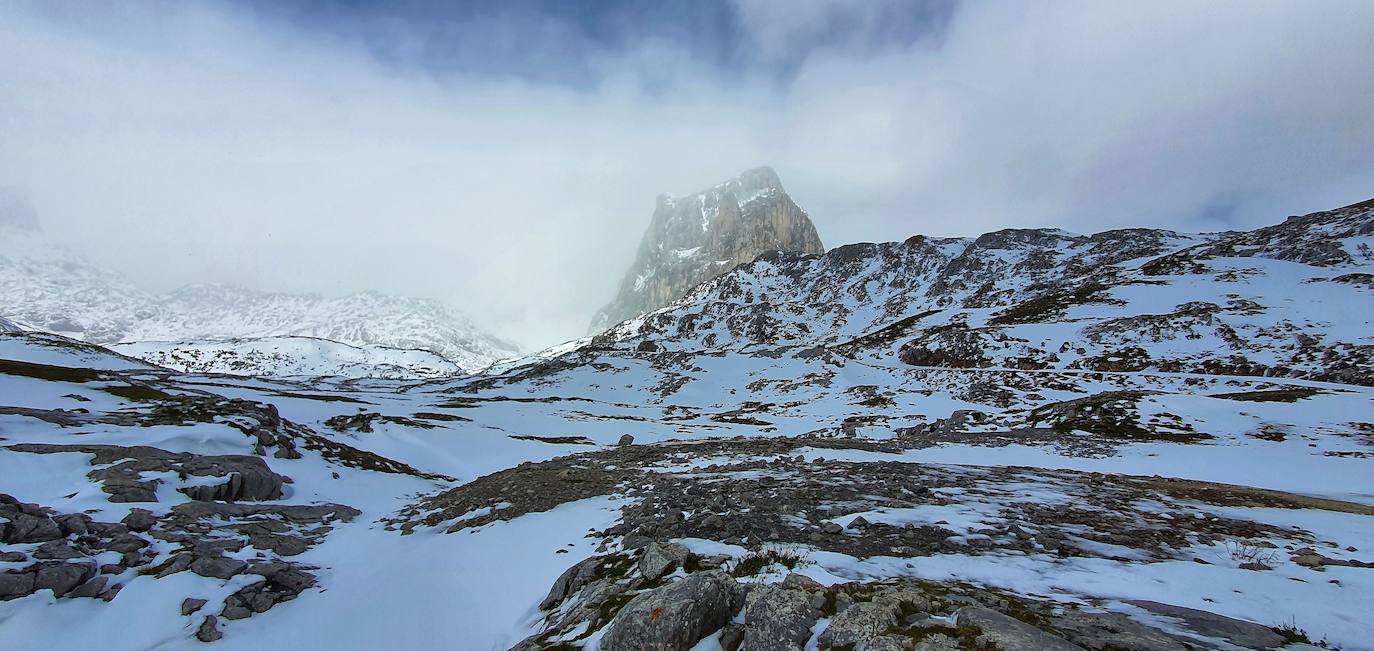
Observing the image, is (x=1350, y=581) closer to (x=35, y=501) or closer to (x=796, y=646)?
(x=796, y=646)

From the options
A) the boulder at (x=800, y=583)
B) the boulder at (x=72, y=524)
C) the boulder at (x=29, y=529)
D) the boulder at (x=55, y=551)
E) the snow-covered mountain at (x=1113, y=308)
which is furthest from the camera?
the snow-covered mountain at (x=1113, y=308)

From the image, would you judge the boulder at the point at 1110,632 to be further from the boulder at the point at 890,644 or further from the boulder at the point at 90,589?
the boulder at the point at 90,589

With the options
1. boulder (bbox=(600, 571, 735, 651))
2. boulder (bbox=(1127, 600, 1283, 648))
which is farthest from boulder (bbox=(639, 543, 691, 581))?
boulder (bbox=(1127, 600, 1283, 648))

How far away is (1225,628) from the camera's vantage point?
5359mm

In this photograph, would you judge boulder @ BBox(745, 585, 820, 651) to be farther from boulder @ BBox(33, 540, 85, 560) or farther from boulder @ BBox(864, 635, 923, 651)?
boulder @ BBox(33, 540, 85, 560)

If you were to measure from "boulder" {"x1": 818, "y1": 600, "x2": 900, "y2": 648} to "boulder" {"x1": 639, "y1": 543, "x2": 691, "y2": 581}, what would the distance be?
3139mm

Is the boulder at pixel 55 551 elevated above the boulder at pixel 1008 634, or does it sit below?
below

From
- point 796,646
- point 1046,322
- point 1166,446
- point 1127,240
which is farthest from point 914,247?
point 796,646

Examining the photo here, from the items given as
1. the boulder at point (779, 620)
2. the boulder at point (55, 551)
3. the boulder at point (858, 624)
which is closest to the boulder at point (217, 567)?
the boulder at point (55, 551)

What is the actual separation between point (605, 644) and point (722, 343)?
15495 cm

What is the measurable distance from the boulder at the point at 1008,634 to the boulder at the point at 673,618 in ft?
8.58

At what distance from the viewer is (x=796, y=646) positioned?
5172 mm

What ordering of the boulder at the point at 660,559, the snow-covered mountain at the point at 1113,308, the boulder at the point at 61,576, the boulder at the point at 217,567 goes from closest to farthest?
the boulder at the point at 660,559 → the boulder at the point at 61,576 → the boulder at the point at 217,567 → the snow-covered mountain at the point at 1113,308

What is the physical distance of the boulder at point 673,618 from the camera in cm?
570
